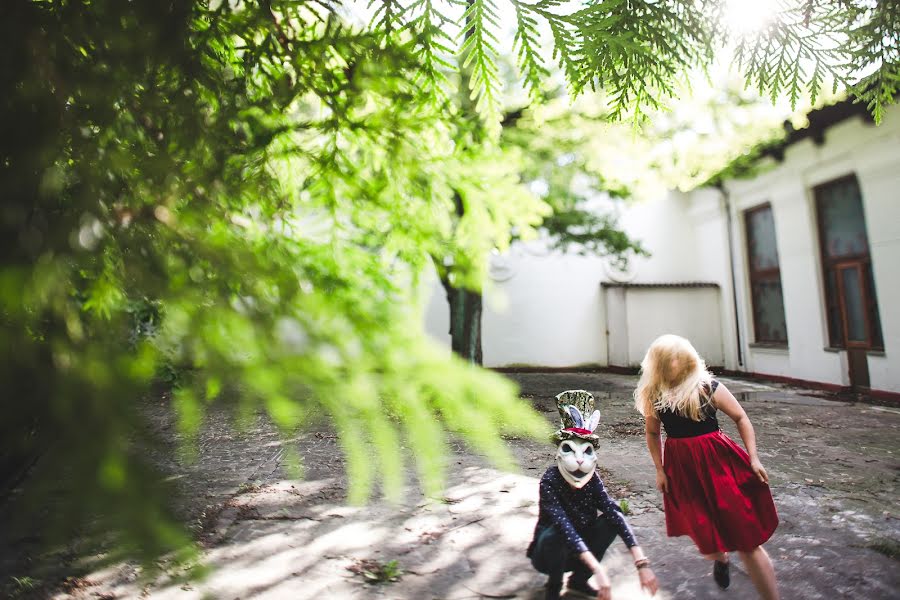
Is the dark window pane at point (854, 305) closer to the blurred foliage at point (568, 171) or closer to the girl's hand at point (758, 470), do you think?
the blurred foliage at point (568, 171)

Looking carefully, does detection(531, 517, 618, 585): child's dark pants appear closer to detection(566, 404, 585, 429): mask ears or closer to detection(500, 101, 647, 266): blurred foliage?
detection(566, 404, 585, 429): mask ears

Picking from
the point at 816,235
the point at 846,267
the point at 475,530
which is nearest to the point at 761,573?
the point at 475,530

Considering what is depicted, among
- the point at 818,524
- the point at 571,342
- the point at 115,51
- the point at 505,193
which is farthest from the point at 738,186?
the point at 115,51

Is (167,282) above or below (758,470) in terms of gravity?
above

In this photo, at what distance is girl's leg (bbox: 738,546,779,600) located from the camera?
2.50 metres

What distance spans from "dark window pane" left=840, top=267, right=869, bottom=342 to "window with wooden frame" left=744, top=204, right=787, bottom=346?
186 cm

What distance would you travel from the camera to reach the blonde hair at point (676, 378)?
2807 mm

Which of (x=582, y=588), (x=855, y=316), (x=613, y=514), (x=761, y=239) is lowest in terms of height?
(x=582, y=588)

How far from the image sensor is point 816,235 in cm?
1069

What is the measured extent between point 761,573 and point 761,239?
40.5ft

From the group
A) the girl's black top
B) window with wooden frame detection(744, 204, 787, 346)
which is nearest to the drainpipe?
window with wooden frame detection(744, 204, 787, 346)

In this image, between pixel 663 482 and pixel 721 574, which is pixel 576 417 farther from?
pixel 721 574

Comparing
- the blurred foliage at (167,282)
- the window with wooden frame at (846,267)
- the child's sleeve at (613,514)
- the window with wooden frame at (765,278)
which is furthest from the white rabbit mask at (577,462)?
the window with wooden frame at (765,278)

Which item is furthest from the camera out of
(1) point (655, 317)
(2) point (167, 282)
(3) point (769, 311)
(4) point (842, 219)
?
(1) point (655, 317)
